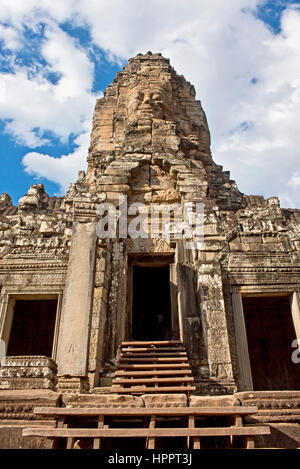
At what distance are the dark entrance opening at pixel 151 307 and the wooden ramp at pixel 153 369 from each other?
4.62m

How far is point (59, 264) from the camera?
32.5 ft

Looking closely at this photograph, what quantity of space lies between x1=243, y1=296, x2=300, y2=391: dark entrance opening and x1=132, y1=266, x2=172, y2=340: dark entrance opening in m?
3.02

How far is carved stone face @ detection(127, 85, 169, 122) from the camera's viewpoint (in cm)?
1377

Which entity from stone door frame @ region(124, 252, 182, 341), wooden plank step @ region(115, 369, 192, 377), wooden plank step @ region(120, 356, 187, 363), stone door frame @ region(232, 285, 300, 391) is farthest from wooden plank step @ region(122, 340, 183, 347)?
stone door frame @ region(232, 285, 300, 391)

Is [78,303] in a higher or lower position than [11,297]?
lower

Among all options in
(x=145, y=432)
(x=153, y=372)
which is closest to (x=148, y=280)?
(x=153, y=372)

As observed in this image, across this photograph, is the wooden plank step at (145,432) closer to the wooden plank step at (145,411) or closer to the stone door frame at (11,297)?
the wooden plank step at (145,411)

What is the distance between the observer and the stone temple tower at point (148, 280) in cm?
669

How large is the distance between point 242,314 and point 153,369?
10.5 feet

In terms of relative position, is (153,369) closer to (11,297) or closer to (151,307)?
(11,297)

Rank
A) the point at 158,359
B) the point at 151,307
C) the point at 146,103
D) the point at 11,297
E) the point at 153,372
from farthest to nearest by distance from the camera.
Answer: the point at 151,307
the point at 146,103
the point at 11,297
the point at 158,359
the point at 153,372

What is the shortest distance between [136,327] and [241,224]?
5.93 meters

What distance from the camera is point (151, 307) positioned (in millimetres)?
15094

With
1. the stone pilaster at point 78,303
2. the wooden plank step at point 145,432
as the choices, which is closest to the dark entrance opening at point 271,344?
the stone pilaster at point 78,303
